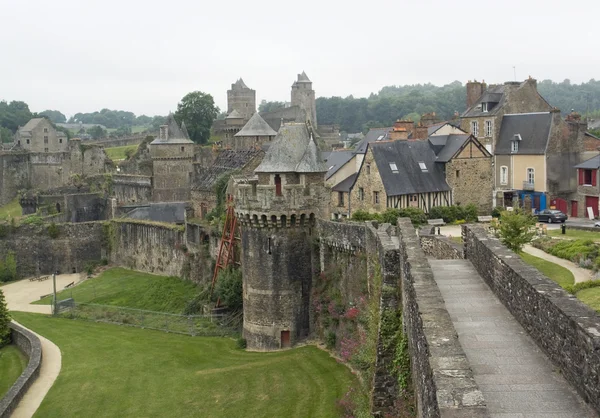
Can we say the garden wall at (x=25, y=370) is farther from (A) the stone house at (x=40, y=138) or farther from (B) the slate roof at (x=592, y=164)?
(A) the stone house at (x=40, y=138)

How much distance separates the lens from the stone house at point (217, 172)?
4241cm

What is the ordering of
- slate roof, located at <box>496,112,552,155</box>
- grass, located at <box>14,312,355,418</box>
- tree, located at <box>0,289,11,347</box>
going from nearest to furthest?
grass, located at <box>14,312,355,418</box>
tree, located at <box>0,289,11,347</box>
slate roof, located at <box>496,112,552,155</box>

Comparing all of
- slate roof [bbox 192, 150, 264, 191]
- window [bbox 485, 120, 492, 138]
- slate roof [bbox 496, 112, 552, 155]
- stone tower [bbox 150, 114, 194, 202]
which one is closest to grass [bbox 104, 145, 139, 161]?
stone tower [bbox 150, 114, 194, 202]

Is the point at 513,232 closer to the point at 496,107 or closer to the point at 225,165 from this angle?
the point at 225,165

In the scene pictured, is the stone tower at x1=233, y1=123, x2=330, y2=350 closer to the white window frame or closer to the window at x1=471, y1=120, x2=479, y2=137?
the white window frame

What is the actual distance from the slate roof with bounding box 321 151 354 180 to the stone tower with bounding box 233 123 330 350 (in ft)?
53.3

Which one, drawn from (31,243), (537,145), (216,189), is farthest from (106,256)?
(537,145)

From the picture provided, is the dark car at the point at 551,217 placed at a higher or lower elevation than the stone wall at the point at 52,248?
higher

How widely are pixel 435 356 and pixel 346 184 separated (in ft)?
109

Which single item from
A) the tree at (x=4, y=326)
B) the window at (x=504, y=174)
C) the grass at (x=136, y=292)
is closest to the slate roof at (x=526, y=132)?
the window at (x=504, y=174)

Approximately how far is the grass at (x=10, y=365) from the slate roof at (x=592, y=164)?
1284 inches

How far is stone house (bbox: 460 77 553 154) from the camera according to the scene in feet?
160

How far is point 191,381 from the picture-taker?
79.7 feet

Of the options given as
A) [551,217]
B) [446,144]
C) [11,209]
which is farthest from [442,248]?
[11,209]
